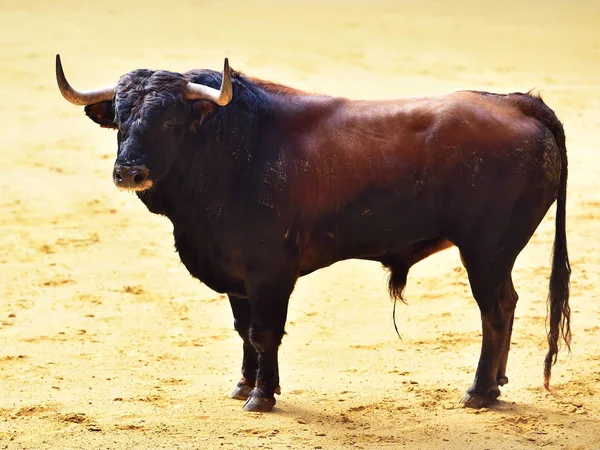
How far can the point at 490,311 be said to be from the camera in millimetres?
6965

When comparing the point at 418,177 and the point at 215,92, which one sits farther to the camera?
the point at 418,177

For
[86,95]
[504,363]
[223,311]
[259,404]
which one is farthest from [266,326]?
[223,311]

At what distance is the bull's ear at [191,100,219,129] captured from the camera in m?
6.67

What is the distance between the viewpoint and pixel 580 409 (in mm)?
6910

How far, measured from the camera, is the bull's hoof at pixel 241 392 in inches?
282

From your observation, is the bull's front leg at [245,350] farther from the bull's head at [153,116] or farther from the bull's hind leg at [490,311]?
the bull's hind leg at [490,311]

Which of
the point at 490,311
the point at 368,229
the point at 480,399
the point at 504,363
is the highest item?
the point at 368,229

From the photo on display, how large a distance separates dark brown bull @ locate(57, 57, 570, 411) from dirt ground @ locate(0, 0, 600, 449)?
1.63 ft

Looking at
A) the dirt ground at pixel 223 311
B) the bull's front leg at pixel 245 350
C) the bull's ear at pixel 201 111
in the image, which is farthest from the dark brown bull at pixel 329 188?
the dirt ground at pixel 223 311

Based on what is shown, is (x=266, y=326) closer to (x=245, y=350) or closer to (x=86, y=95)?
(x=245, y=350)

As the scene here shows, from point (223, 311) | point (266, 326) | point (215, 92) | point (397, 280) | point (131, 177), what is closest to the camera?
point (131, 177)

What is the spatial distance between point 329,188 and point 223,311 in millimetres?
2618

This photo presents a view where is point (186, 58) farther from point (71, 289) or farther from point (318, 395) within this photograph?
point (318, 395)

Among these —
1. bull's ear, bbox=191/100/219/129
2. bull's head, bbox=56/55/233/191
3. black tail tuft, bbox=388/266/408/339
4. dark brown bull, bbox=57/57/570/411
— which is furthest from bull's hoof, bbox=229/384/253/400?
bull's ear, bbox=191/100/219/129
